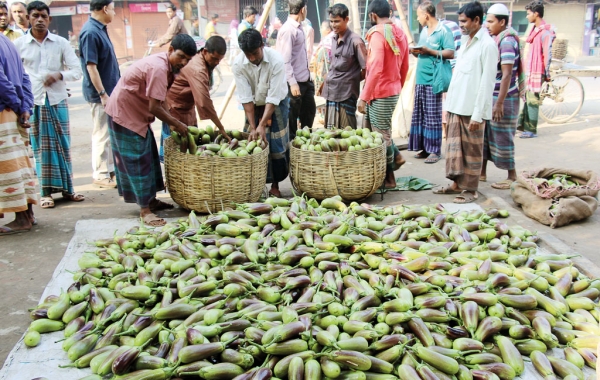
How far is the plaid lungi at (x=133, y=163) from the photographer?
4.30 m

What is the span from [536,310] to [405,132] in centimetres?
Result: 570

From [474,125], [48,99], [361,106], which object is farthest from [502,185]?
[48,99]

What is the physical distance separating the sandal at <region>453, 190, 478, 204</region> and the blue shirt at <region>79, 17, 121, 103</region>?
11.6 feet

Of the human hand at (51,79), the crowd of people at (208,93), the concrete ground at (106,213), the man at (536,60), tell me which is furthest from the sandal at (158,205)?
the man at (536,60)

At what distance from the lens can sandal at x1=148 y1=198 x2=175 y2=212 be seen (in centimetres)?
484

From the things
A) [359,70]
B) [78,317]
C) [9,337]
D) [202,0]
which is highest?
[202,0]

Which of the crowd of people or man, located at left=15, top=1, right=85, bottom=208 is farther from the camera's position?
man, located at left=15, top=1, right=85, bottom=208

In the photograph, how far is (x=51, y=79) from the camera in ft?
16.2

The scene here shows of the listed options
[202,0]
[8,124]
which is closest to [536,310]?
[8,124]

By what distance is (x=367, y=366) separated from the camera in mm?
2109

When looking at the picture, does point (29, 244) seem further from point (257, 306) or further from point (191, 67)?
point (257, 306)

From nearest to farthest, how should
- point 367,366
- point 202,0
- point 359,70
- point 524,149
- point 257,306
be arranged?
1. point 367,366
2. point 257,306
3. point 359,70
4. point 524,149
5. point 202,0

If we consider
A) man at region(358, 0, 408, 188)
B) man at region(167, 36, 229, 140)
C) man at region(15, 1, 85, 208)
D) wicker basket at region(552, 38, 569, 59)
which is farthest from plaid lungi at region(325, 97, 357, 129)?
wicker basket at region(552, 38, 569, 59)

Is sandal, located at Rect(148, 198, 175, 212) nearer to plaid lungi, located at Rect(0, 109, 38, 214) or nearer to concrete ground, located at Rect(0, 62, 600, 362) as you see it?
concrete ground, located at Rect(0, 62, 600, 362)
